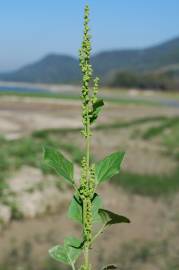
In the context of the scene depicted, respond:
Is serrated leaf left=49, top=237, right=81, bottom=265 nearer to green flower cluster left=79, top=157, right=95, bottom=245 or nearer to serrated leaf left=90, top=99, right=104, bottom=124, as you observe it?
green flower cluster left=79, top=157, right=95, bottom=245

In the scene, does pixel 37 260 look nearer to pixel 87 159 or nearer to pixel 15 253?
pixel 15 253

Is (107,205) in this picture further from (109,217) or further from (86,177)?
(86,177)

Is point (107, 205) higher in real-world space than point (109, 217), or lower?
lower

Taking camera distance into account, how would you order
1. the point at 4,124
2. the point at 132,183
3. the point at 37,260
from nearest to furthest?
1. the point at 37,260
2. the point at 132,183
3. the point at 4,124

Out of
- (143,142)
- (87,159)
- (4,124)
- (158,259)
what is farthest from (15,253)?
(4,124)

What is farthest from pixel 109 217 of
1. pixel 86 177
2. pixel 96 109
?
pixel 96 109

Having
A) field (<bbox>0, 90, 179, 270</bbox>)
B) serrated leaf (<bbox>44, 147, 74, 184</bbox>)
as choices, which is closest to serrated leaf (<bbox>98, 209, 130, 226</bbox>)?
serrated leaf (<bbox>44, 147, 74, 184</bbox>)
